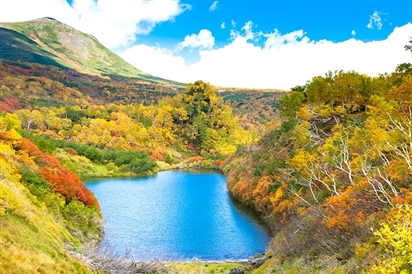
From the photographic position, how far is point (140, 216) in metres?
55.9

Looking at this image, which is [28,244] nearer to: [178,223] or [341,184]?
[341,184]

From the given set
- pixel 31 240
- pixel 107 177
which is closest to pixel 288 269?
pixel 31 240

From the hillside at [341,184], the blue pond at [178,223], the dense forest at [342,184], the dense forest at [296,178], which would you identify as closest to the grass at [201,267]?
the blue pond at [178,223]

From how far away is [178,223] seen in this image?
2094 inches

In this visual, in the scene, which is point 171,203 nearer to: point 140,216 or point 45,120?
point 140,216

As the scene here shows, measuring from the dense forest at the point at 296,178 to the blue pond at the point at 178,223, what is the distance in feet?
11.4

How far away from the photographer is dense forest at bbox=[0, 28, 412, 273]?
2289 centimetres

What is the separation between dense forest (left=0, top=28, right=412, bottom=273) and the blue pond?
3473 mm

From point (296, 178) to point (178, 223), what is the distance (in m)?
17.5

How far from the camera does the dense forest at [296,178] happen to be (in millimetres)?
22891

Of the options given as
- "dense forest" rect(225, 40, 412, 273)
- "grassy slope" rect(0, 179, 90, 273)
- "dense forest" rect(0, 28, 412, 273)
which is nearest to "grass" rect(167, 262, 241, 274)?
"dense forest" rect(0, 28, 412, 273)

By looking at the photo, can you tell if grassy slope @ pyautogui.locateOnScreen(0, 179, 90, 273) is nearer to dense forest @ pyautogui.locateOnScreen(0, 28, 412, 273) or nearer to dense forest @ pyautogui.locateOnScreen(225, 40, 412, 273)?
dense forest @ pyautogui.locateOnScreen(0, 28, 412, 273)

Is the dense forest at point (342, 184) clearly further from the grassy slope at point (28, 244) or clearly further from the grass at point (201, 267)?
the grassy slope at point (28, 244)

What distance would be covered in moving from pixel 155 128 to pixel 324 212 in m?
119
